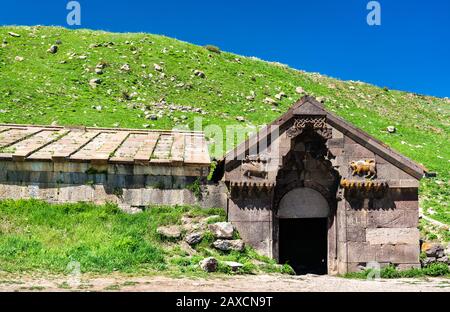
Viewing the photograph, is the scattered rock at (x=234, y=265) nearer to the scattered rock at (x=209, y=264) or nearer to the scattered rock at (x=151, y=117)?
the scattered rock at (x=209, y=264)

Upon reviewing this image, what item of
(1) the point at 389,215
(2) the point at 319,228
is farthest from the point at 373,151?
(2) the point at 319,228

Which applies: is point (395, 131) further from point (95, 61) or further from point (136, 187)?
point (136, 187)

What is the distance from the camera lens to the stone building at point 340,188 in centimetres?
1261

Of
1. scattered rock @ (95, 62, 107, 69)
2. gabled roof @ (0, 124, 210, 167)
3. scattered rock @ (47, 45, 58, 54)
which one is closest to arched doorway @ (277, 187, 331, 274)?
gabled roof @ (0, 124, 210, 167)

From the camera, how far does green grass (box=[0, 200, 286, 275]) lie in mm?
10172

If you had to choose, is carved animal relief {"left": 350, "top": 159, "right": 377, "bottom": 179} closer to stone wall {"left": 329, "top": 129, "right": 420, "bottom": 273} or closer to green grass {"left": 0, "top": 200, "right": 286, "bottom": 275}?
stone wall {"left": 329, "top": 129, "right": 420, "bottom": 273}

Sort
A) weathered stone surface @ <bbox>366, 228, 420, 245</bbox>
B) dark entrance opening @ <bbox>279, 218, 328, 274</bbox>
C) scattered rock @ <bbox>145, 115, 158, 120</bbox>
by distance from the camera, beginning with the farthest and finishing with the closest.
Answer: scattered rock @ <bbox>145, 115, 158, 120</bbox>, dark entrance opening @ <bbox>279, 218, 328, 274</bbox>, weathered stone surface @ <bbox>366, 228, 420, 245</bbox>

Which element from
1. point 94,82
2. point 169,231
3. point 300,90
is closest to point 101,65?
point 94,82

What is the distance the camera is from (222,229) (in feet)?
39.5

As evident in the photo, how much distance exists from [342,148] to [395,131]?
77.3ft

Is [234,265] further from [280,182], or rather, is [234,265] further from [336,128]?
[336,128]

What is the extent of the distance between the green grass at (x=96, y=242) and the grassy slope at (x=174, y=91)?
13.8 meters

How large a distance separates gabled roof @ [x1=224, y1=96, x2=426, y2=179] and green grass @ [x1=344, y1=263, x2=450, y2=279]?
2.45 m

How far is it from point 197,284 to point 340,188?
18.6 ft
